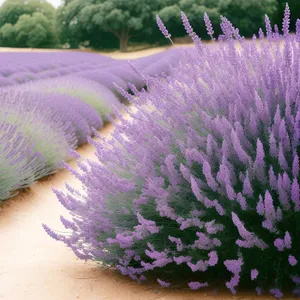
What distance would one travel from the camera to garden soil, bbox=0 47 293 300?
2404 mm

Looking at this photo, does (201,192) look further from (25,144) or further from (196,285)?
(25,144)

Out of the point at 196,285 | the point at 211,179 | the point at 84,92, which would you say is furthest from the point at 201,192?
the point at 84,92

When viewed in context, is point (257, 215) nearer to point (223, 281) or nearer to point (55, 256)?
point (223, 281)

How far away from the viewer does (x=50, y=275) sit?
9.53 feet

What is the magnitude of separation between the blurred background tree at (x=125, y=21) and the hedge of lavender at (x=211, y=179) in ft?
106

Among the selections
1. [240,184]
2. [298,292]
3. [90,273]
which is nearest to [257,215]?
[240,184]

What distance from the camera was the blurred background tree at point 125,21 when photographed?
115 ft

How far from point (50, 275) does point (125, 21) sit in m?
36.4

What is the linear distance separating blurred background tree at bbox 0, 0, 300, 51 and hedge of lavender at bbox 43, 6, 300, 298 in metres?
32.4

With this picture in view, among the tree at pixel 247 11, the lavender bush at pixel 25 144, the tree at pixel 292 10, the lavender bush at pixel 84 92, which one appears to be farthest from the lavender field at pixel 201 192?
the tree at pixel 247 11

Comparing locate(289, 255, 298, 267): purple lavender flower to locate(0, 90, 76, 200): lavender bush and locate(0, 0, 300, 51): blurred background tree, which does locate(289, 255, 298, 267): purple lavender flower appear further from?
locate(0, 0, 300, 51): blurred background tree

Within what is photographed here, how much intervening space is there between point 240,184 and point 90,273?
1.05 metres

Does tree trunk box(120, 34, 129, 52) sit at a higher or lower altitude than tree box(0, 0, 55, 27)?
lower

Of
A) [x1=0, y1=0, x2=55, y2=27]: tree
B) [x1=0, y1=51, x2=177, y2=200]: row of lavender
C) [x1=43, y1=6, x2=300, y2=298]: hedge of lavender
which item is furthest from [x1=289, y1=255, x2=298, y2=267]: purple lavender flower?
[x1=0, y1=0, x2=55, y2=27]: tree
